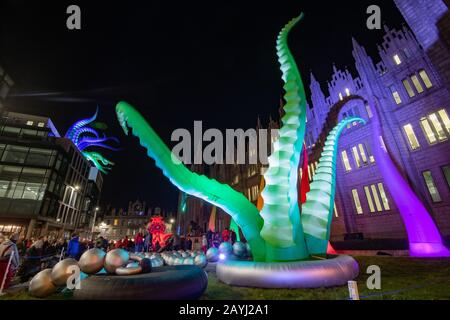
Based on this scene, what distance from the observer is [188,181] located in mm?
7070

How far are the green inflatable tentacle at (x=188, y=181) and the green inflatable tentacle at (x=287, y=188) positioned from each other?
0.76 metres

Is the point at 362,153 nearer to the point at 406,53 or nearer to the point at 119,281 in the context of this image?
the point at 406,53

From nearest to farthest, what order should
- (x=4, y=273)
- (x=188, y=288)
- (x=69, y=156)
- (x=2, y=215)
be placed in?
(x=188, y=288) < (x=4, y=273) < (x=2, y=215) < (x=69, y=156)

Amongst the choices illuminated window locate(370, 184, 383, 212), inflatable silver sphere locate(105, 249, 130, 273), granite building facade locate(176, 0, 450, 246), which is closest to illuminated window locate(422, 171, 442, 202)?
granite building facade locate(176, 0, 450, 246)

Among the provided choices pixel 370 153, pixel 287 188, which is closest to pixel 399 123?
pixel 370 153

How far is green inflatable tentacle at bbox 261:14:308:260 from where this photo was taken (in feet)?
22.6

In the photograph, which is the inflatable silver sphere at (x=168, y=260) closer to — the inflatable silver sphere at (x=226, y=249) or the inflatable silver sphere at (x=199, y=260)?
the inflatable silver sphere at (x=199, y=260)

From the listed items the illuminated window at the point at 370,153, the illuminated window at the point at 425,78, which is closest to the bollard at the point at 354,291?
the illuminated window at the point at 370,153

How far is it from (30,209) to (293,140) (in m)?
37.3

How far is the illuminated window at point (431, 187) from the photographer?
53.4ft

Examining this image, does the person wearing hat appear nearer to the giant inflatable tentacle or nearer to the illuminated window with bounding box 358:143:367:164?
the illuminated window with bounding box 358:143:367:164
